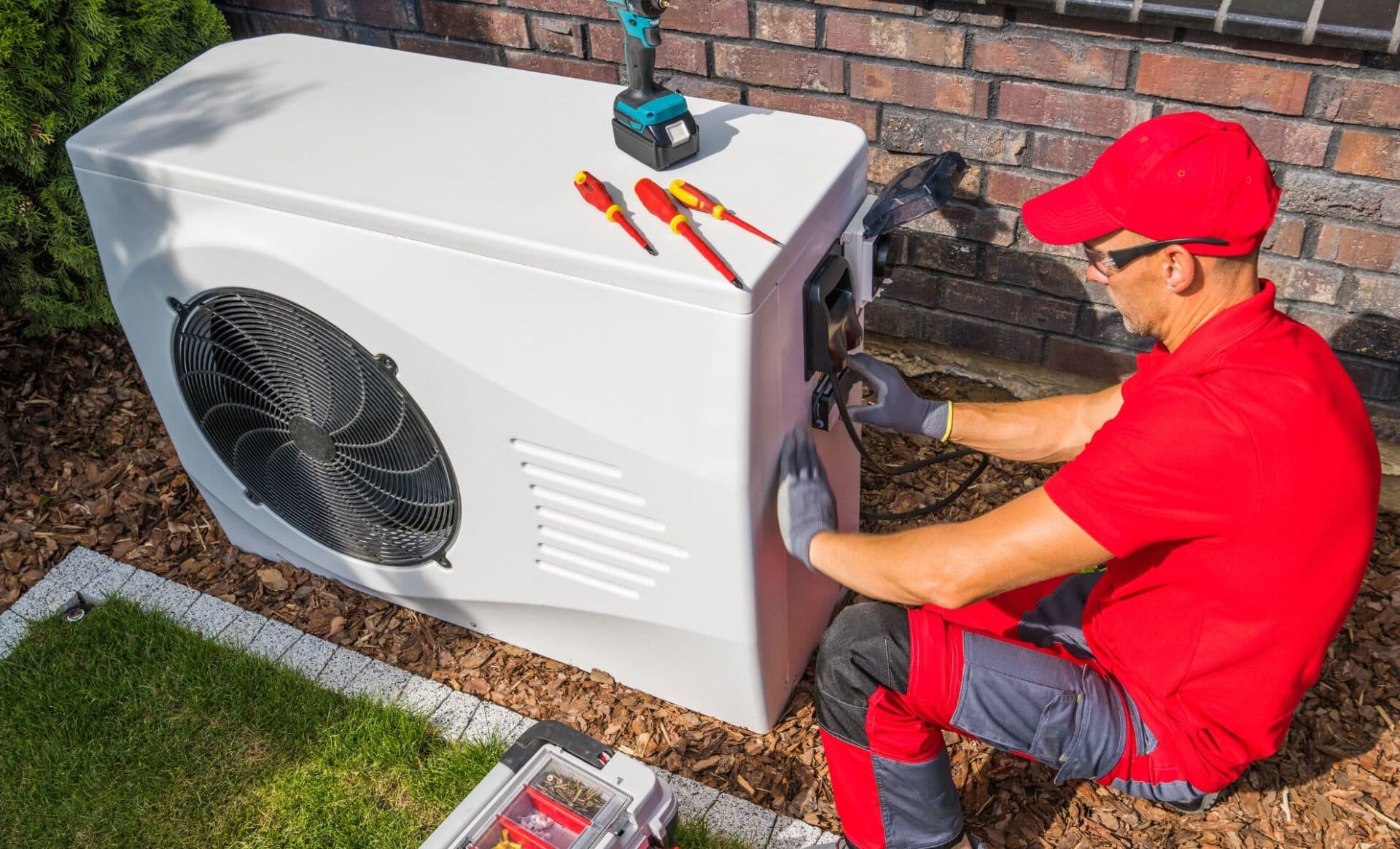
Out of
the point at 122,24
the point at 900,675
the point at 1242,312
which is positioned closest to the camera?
the point at 1242,312

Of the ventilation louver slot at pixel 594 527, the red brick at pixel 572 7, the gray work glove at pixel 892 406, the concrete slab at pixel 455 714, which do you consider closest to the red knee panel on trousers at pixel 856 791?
the ventilation louver slot at pixel 594 527

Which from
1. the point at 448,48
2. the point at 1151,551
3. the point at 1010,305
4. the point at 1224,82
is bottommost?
the point at 1010,305

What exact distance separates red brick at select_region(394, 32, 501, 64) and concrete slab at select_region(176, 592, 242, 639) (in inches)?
58.3

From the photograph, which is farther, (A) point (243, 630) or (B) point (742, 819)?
(A) point (243, 630)

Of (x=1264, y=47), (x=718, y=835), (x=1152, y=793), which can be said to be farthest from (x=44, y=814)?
(x=1264, y=47)

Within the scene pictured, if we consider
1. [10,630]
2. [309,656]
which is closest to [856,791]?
[309,656]

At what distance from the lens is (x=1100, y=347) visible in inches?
106

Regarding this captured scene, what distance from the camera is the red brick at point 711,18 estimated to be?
2.61m

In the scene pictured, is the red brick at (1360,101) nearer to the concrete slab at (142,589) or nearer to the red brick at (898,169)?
the red brick at (898,169)

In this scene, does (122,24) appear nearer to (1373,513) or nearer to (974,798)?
(974,798)

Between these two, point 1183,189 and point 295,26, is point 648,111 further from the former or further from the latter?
point 295,26

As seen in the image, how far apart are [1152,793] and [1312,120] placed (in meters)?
1.34

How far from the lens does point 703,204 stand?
5.60 feet

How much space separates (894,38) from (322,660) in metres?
1.83
